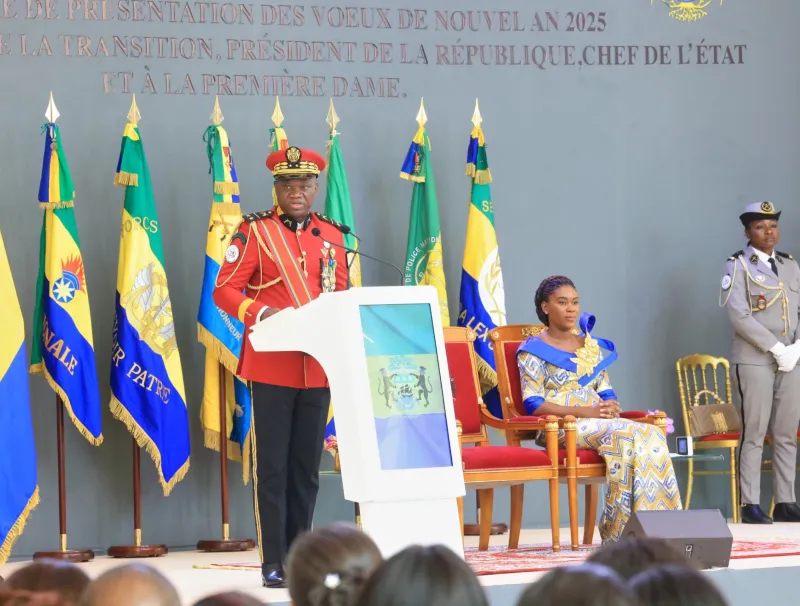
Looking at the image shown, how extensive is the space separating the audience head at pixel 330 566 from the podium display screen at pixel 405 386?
214cm

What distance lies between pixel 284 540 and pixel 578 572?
9.95 feet

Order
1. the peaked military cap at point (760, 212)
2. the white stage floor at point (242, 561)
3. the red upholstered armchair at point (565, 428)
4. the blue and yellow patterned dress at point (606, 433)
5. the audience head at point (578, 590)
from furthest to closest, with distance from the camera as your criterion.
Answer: the peaked military cap at point (760, 212) → the red upholstered armchair at point (565, 428) → the blue and yellow patterned dress at point (606, 433) → the white stage floor at point (242, 561) → the audience head at point (578, 590)

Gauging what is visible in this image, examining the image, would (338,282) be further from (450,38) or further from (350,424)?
(450,38)

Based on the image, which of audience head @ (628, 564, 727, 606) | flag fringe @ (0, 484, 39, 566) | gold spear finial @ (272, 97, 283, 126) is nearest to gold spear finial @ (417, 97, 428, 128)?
gold spear finial @ (272, 97, 283, 126)

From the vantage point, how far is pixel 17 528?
5.56m

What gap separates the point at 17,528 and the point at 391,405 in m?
2.73

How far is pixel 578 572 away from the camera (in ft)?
3.74

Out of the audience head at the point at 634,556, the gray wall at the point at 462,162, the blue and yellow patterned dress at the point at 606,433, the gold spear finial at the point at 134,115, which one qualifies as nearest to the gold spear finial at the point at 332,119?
the gray wall at the point at 462,162

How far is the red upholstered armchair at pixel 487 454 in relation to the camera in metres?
5.00

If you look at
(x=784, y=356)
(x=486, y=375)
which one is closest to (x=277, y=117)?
(x=486, y=375)

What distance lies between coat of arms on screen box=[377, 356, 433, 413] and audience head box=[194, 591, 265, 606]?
2.43 m

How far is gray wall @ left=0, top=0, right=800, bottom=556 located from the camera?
247 inches

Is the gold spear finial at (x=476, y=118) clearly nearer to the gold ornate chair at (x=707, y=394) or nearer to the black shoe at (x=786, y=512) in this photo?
the gold ornate chair at (x=707, y=394)

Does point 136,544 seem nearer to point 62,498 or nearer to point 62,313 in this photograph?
point 62,498
